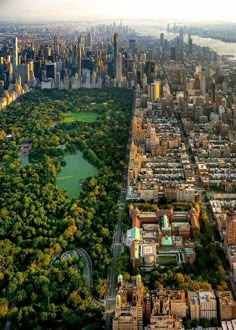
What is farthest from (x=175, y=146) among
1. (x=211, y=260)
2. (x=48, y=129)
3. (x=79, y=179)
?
(x=211, y=260)

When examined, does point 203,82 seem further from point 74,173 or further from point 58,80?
point 74,173

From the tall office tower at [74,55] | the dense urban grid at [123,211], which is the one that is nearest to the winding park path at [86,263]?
the dense urban grid at [123,211]

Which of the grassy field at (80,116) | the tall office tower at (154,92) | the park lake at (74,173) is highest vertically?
the tall office tower at (154,92)

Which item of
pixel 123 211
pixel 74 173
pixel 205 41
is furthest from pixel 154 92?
pixel 205 41

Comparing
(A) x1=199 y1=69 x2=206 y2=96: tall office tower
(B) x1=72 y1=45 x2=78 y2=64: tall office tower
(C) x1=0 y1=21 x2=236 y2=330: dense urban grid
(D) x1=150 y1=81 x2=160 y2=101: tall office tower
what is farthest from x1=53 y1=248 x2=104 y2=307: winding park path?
(B) x1=72 y1=45 x2=78 y2=64: tall office tower

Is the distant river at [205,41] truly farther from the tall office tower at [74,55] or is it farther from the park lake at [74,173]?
the park lake at [74,173]
